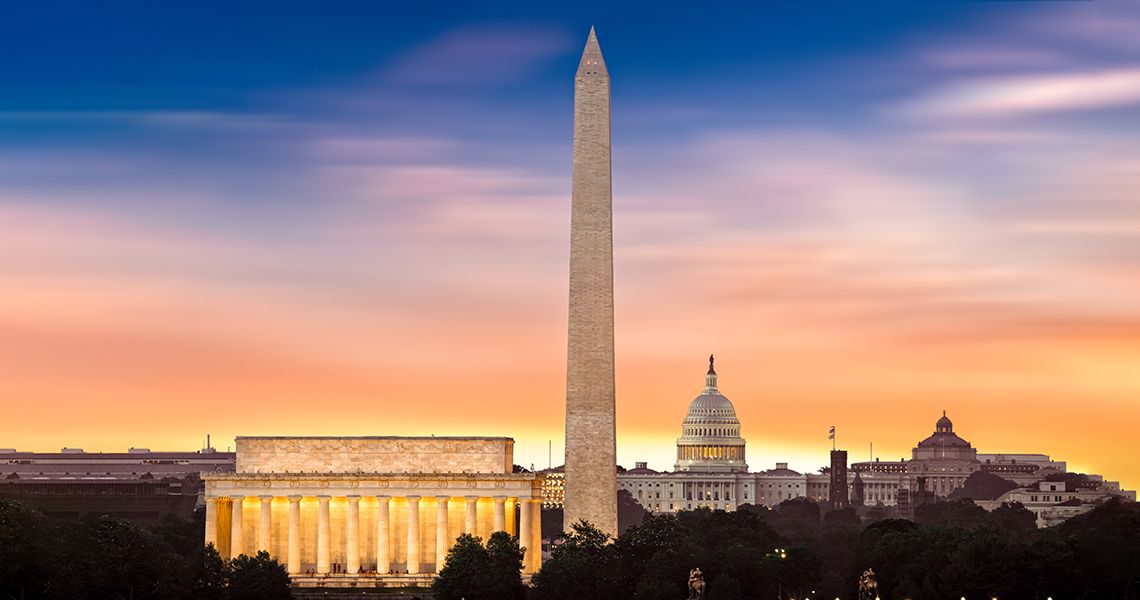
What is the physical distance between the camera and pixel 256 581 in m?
122

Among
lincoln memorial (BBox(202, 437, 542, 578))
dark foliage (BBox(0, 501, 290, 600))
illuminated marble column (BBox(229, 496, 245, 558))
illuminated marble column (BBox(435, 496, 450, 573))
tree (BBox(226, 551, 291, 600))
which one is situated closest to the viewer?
dark foliage (BBox(0, 501, 290, 600))

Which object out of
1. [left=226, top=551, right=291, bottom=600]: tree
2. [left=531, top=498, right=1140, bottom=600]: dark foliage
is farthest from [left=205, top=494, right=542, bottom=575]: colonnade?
[left=226, top=551, right=291, bottom=600]: tree

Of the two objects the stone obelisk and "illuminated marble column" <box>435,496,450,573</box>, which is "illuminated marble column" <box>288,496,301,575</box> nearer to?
"illuminated marble column" <box>435,496,450,573</box>

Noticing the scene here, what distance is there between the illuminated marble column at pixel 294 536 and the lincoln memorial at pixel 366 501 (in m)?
0.06

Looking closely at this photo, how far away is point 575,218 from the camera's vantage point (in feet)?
423

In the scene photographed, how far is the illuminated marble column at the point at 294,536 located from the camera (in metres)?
142

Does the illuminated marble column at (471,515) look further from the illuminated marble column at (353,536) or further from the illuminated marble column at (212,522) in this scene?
the illuminated marble column at (212,522)

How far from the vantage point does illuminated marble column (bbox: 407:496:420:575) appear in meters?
140

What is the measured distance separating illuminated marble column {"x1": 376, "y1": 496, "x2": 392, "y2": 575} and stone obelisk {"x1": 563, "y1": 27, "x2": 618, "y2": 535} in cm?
1703

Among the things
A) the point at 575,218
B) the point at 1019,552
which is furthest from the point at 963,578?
the point at 575,218

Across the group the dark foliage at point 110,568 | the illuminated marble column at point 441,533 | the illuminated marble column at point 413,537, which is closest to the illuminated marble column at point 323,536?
the illuminated marble column at point 413,537

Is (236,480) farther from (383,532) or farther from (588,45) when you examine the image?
(588,45)

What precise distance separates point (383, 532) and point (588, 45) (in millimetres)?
32086

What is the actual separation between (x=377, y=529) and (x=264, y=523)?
6.62 meters
